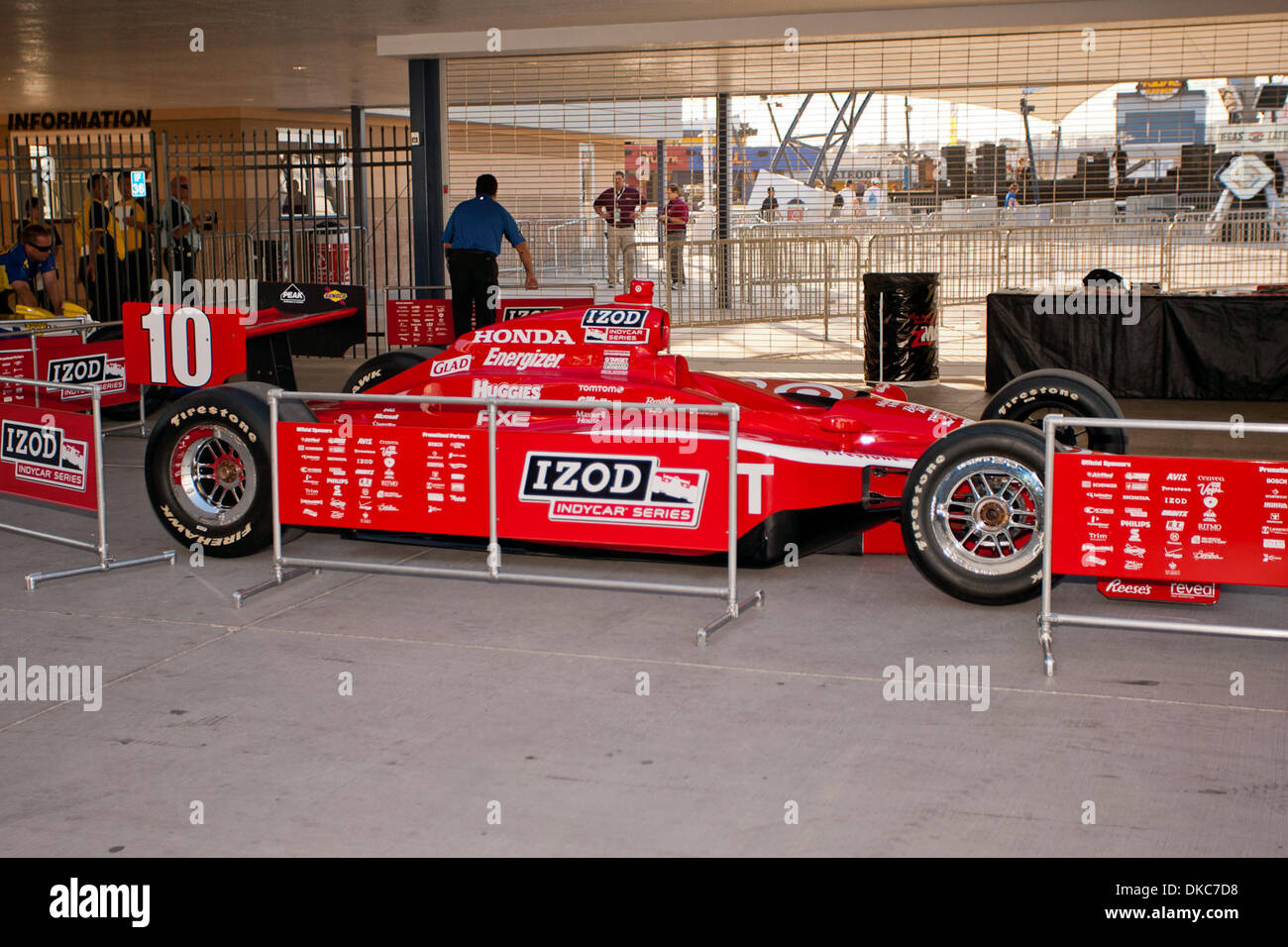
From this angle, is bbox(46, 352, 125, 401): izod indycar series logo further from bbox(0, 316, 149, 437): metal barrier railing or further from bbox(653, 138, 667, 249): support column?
bbox(653, 138, 667, 249): support column

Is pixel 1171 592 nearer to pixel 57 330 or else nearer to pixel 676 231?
pixel 57 330

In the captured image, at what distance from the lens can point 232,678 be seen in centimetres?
526

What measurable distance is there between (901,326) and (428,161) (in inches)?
241

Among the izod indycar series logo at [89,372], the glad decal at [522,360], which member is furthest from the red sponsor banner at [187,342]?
the glad decal at [522,360]

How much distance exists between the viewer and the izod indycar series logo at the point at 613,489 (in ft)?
20.4

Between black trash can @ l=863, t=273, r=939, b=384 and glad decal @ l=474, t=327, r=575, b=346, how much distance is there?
687 cm

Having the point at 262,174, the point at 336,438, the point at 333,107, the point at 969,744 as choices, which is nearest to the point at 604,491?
the point at 336,438

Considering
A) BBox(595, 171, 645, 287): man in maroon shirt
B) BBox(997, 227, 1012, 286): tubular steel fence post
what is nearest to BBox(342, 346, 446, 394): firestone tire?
BBox(595, 171, 645, 287): man in maroon shirt

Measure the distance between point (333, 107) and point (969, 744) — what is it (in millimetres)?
24295

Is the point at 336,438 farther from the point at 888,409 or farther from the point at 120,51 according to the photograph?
the point at 120,51

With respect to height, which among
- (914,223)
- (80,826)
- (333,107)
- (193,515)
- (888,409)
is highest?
(333,107)

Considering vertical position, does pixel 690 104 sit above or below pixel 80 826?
above

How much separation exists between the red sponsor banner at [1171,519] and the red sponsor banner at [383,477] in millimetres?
2731

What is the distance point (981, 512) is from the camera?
19.6 ft
